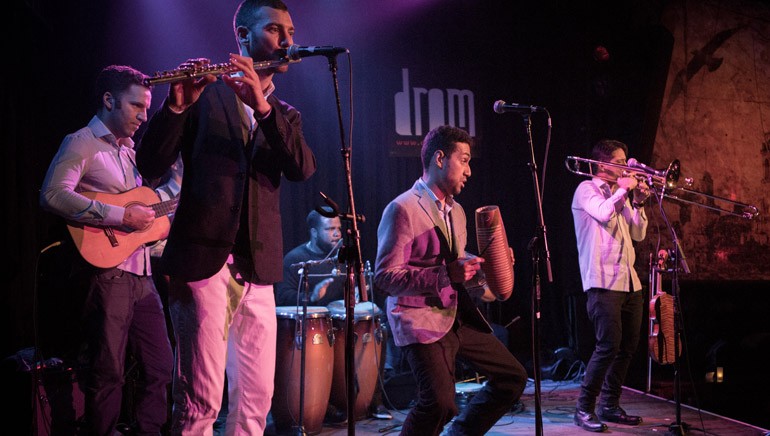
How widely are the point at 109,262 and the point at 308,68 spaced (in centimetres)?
459

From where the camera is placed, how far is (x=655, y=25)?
8.83 m

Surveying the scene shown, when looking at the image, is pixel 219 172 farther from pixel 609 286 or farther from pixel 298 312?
pixel 609 286

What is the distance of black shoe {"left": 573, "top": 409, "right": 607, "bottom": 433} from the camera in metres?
5.50

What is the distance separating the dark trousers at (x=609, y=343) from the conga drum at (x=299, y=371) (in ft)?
7.56

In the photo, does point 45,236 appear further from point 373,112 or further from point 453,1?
point 453,1

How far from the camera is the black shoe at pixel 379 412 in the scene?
626cm

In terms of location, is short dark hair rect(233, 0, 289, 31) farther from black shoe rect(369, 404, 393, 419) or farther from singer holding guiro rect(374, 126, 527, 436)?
black shoe rect(369, 404, 393, 419)

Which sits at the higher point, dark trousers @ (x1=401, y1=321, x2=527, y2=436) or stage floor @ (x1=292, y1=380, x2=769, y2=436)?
dark trousers @ (x1=401, y1=321, x2=527, y2=436)

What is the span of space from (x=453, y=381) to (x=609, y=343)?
2.48 metres

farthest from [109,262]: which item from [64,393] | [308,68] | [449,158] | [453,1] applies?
[453,1]

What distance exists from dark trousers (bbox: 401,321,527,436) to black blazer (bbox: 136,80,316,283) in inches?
49.6

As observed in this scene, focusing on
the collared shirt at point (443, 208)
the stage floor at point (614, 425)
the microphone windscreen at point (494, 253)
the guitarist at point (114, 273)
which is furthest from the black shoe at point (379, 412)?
the microphone windscreen at point (494, 253)

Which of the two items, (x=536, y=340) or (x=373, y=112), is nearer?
(x=536, y=340)

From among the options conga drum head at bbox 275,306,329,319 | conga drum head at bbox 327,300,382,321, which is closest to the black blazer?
conga drum head at bbox 275,306,329,319
